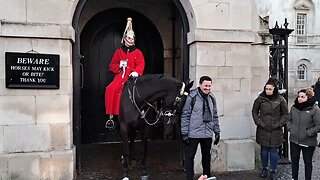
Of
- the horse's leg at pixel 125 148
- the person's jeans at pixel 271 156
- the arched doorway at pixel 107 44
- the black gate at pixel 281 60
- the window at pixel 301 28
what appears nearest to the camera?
Answer: the horse's leg at pixel 125 148

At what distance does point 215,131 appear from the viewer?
19.0 ft

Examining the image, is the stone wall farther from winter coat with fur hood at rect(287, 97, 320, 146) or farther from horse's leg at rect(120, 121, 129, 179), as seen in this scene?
winter coat with fur hood at rect(287, 97, 320, 146)

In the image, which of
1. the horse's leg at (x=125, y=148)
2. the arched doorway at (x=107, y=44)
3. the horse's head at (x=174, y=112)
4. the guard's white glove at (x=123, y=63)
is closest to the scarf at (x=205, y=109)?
the horse's head at (x=174, y=112)

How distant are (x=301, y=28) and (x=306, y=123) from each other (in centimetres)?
3280

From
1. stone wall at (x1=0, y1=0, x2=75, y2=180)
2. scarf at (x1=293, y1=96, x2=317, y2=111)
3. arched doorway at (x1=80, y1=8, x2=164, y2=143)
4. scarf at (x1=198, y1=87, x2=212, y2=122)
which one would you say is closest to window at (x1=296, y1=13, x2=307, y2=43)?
arched doorway at (x1=80, y1=8, x2=164, y2=143)

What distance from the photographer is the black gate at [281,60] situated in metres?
7.76

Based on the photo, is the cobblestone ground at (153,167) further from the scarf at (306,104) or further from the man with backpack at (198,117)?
the scarf at (306,104)

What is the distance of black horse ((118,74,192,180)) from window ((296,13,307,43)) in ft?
106

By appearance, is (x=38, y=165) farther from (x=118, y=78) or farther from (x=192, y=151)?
(x=192, y=151)

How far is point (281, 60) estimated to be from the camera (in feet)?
26.0

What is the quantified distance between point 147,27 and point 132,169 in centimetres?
457

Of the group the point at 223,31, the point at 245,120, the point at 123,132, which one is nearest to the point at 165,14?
the point at 223,31

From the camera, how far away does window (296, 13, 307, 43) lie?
3538cm

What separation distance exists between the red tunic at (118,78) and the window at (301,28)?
31.7 metres
